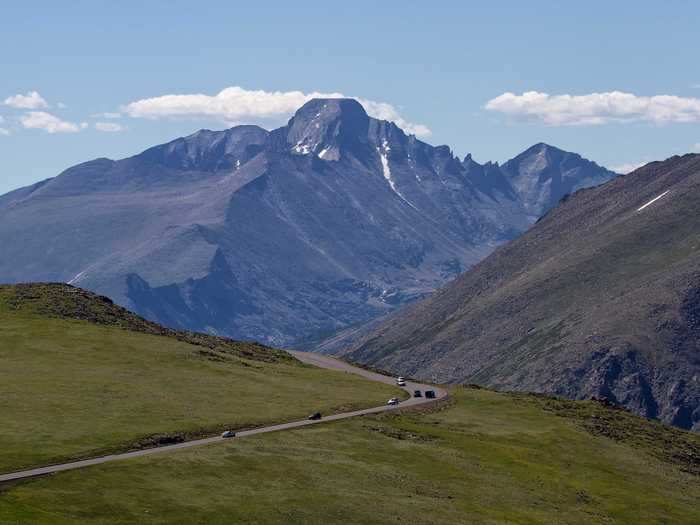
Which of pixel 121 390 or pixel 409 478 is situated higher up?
pixel 121 390

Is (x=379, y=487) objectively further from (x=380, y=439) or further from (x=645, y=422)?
(x=645, y=422)

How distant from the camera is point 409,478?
413 feet

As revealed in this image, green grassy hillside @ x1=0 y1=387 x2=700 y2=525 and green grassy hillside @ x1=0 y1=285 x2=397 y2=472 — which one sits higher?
green grassy hillside @ x1=0 y1=285 x2=397 y2=472

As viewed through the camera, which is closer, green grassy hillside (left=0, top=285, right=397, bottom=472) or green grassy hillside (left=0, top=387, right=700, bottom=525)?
green grassy hillside (left=0, top=387, right=700, bottom=525)

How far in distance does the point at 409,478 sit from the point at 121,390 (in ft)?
143

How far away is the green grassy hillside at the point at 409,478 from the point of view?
10250 centimetres

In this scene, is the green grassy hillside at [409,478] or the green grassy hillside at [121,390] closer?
the green grassy hillside at [409,478]

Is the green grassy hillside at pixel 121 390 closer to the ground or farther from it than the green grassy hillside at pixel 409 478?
farther from it

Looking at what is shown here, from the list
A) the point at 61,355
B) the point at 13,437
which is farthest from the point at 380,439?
the point at 61,355

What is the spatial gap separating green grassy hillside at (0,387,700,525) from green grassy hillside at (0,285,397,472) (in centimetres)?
854

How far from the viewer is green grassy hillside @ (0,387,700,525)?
102500 millimetres

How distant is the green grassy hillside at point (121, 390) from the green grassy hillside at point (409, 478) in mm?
8536

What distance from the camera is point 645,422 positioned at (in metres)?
193

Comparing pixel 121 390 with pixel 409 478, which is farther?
pixel 121 390
